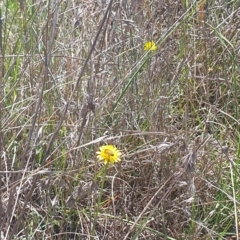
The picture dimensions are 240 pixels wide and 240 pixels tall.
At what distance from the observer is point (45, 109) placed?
60.6 inches

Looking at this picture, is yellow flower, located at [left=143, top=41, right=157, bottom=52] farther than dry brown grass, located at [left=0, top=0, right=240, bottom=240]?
Yes

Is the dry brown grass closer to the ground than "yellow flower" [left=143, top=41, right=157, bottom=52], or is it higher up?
closer to the ground

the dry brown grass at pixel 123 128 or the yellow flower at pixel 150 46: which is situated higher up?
the yellow flower at pixel 150 46

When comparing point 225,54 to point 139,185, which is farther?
point 225,54

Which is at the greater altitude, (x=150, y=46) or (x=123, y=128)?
(x=150, y=46)

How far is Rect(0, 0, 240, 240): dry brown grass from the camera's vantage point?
128 cm

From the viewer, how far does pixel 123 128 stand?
154 centimetres

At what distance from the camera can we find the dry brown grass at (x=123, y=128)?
128cm

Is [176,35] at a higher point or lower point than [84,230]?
higher

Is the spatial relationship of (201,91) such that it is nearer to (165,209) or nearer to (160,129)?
(160,129)

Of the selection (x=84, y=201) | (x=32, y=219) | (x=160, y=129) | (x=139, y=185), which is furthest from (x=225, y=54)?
(x=32, y=219)

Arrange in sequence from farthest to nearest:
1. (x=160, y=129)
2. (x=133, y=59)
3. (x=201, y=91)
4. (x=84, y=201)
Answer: (x=201, y=91) < (x=133, y=59) < (x=160, y=129) < (x=84, y=201)

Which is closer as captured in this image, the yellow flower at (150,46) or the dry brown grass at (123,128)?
the dry brown grass at (123,128)

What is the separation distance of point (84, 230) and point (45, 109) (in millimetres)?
360
